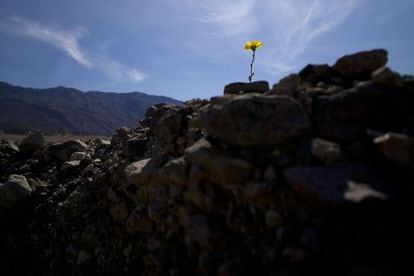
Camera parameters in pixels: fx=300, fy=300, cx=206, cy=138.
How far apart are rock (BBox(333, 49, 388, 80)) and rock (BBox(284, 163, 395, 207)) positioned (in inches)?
61.6

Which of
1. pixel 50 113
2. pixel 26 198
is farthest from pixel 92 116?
pixel 26 198

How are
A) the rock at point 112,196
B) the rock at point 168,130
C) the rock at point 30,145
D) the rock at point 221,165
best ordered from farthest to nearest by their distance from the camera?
the rock at point 30,145, the rock at point 112,196, the rock at point 168,130, the rock at point 221,165

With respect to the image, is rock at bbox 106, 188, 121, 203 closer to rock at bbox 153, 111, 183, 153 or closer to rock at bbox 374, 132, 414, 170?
rock at bbox 153, 111, 183, 153

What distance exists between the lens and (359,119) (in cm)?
337

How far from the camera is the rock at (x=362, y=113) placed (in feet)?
10.9

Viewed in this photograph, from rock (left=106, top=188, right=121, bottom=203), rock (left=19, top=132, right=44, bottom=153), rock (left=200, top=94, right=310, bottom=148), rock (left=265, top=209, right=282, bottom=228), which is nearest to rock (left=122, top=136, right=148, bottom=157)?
rock (left=106, top=188, right=121, bottom=203)

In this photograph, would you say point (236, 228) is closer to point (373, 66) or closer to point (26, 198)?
point (373, 66)

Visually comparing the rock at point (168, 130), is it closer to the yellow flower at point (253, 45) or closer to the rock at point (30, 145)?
the yellow flower at point (253, 45)

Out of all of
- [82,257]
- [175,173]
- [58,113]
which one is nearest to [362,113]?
[175,173]

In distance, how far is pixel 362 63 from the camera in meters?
3.92

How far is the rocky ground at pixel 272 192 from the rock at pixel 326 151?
0.04 ft

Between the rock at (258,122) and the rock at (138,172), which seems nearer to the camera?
the rock at (258,122)

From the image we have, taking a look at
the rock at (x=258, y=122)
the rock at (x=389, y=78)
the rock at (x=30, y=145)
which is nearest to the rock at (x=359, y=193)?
the rock at (x=258, y=122)

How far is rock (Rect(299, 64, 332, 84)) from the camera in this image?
4168mm
